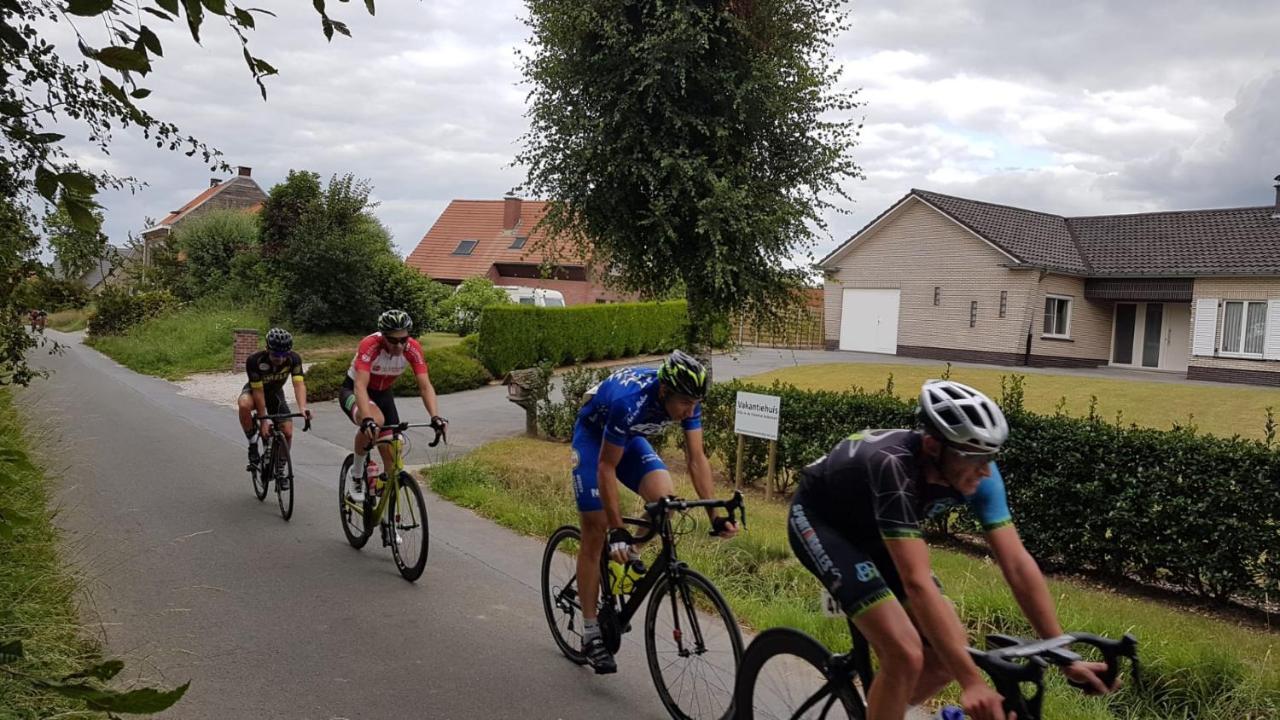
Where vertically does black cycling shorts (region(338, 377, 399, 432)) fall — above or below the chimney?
below

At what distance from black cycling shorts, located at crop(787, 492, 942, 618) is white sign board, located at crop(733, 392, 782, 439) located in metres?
7.07

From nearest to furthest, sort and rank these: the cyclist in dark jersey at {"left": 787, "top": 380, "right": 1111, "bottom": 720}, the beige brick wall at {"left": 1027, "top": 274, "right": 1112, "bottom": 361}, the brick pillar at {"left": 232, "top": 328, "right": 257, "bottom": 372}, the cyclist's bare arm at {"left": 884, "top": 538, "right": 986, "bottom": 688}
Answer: the cyclist's bare arm at {"left": 884, "top": 538, "right": 986, "bottom": 688}, the cyclist in dark jersey at {"left": 787, "top": 380, "right": 1111, "bottom": 720}, the brick pillar at {"left": 232, "top": 328, "right": 257, "bottom": 372}, the beige brick wall at {"left": 1027, "top": 274, "right": 1112, "bottom": 361}

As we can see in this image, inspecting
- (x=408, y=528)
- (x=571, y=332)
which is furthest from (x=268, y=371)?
(x=571, y=332)

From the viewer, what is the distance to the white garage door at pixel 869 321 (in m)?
34.9

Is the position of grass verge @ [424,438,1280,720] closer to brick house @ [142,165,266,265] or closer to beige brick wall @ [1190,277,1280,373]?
beige brick wall @ [1190,277,1280,373]

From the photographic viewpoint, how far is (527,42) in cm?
1468

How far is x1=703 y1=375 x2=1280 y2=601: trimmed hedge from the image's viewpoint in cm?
716

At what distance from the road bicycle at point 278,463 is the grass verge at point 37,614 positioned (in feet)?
8.46

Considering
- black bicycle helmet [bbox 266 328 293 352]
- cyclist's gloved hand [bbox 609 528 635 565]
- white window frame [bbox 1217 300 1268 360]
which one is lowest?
cyclist's gloved hand [bbox 609 528 635 565]

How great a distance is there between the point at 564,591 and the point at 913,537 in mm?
2938

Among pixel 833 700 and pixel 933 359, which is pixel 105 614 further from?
pixel 933 359

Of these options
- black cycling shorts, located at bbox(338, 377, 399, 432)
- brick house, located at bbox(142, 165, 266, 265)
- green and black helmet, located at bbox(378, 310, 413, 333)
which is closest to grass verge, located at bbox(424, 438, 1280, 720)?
black cycling shorts, located at bbox(338, 377, 399, 432)

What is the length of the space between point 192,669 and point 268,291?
30530mm

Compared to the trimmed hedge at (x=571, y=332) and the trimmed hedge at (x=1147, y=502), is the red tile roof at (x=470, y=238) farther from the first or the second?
the trimmed hedge at (x=1147, y=502)
